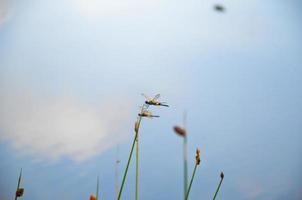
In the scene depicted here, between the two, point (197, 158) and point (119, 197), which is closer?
point (197, 158)

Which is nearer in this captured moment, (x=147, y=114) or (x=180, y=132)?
(x=180, y=132)

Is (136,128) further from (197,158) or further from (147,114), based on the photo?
(197,158)

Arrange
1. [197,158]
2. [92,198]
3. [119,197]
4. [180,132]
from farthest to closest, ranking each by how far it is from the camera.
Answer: [119,197]
[197,158]
[92,198]
[180,132]

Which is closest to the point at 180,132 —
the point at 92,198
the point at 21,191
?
the point at 92,198

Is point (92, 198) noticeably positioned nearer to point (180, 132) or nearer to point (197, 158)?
point (197, 158)

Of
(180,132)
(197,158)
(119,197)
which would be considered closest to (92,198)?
(119,197)

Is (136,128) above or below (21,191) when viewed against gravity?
above

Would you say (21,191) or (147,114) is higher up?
(147,114)

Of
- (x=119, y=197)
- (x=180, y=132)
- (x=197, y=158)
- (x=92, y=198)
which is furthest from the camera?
(x=119, y=197)

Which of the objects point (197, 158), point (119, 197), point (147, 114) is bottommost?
point (119, 197)
